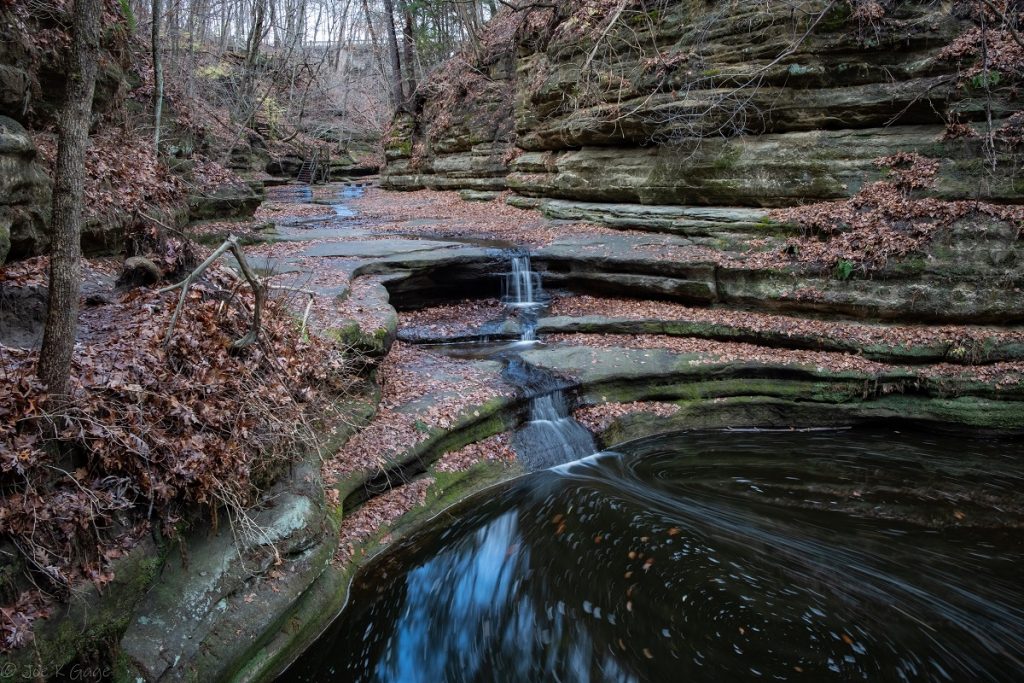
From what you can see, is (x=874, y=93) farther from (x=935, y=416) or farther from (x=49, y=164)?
(x=49, y=164)

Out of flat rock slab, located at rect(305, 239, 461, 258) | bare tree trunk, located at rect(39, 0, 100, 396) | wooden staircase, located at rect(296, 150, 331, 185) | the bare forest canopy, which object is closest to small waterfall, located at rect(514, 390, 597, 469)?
flat rock slab, located at rect(305, 239, 461, 258)

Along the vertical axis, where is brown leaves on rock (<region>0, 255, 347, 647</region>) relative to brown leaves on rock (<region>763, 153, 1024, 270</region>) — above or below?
below

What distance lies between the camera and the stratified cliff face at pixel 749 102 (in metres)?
10.9

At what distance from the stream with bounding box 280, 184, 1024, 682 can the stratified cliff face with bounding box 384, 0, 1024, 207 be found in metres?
6.11

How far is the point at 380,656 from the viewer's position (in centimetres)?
485

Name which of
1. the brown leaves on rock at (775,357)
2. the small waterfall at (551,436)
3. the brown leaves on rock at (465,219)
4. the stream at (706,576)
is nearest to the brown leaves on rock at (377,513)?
the stream at (706,576)

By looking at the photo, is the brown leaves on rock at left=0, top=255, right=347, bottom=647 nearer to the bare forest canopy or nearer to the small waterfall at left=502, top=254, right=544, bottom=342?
the small waterfall at left=502, top=254, right=544, bottom=342

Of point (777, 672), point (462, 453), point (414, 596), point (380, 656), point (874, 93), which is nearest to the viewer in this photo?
point (777, 672)

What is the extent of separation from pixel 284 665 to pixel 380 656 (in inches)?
29.5

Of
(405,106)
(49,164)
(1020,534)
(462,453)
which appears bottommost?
(1020,534)

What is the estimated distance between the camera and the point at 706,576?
5.54m

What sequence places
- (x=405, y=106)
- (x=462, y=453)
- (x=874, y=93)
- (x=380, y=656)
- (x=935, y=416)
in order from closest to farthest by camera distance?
(x=380, y=656) < (x=462, y=453) < (x=935, y=416) < (x=874, y=93) < (x=405, y=106)

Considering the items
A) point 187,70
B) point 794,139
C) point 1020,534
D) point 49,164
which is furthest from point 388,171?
point 1020,534

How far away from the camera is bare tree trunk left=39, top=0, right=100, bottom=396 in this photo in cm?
360
